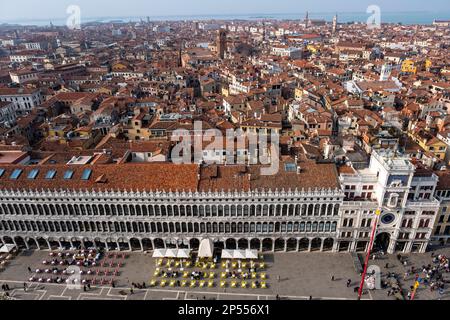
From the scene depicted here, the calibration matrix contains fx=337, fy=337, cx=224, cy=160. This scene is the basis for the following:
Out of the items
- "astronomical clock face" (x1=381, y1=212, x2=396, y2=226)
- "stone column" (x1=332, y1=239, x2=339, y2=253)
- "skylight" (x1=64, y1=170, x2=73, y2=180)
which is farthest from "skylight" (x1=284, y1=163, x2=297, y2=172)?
"skylight" (x1=64, y1=170, x2=73, y2=180)

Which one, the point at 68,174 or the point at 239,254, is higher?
the point at 68,174

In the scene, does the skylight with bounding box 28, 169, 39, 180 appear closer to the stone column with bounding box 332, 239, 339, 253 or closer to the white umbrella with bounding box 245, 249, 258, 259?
the white umbrella with bounding box 245, 249, 258, 259

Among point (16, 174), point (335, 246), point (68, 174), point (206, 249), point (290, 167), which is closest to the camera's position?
point (206, 249)

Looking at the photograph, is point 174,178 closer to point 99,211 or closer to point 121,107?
point 99,211

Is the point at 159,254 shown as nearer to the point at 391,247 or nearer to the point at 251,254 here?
the point at 251,254

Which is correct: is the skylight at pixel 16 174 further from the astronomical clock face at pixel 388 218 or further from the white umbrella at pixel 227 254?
the astronomical clock face at pixel 388 218

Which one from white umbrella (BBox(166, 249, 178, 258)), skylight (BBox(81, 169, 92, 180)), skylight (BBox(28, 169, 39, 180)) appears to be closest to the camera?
white umbrella (BBox(166, 249, 178, 258))

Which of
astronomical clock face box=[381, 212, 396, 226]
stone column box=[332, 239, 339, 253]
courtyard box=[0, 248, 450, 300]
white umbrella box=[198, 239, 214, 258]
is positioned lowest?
courtyard box=[0, 248, 450, 300]

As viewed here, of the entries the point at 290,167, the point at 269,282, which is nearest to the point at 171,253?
the point at 269,282
